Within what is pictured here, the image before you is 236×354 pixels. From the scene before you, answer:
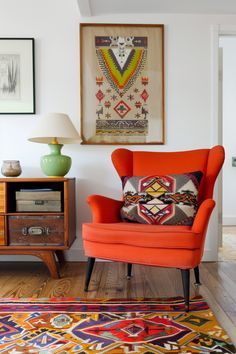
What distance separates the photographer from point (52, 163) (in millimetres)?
2582

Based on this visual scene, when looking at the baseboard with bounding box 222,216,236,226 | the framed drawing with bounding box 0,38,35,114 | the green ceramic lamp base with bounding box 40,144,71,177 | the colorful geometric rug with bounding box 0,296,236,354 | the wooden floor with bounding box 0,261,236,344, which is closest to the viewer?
the colorful geometric rug with bounding box 0,296,236,354

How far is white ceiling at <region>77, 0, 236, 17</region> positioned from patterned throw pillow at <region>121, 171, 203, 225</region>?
4.88ft

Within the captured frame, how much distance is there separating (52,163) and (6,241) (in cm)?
66

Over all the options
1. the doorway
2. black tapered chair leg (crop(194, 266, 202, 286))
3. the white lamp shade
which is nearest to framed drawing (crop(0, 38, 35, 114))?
the white lamp shade

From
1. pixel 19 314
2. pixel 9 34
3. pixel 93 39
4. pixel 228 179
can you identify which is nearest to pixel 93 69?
pixel 93 39

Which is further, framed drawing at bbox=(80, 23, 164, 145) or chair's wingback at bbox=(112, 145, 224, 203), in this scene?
framed drawing at bbox=(80, 23, 164, 145)

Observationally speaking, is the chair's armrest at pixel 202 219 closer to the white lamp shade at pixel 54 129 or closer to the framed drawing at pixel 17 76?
the white lamp shade at pixel 54 129

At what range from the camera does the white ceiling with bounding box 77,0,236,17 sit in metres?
2.76

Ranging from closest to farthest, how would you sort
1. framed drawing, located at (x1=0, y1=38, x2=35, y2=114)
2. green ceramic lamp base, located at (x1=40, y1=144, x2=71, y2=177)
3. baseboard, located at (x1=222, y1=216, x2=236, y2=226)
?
green ceramic lamp base, located at (x1=40, y1=144, x2=71, y2=177) → framed drawing, located at (x1=0, y1=38, x2=35, y2=114) → baseboard, located at (x1=222, y1=216, x2=236, y2=226)

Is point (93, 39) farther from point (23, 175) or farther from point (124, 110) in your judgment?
point (23, 175)

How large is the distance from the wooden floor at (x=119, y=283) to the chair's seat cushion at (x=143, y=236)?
1.19ft

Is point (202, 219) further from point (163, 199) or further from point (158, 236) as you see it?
point (163, 199)

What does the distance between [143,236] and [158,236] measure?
0.08 metres

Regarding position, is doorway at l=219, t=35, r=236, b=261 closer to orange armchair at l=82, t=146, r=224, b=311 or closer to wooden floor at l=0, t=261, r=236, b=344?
wooden floor at l=0, t=261, r=236, b=344
